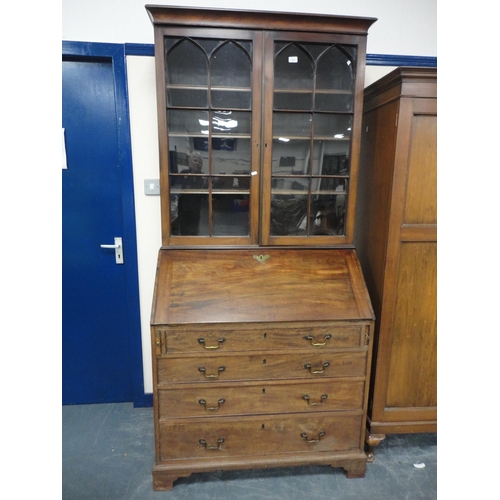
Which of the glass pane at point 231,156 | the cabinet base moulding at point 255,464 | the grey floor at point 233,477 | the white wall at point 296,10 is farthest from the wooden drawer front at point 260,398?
the white wall at point 296,10

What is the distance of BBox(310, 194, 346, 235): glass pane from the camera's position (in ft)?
5.32

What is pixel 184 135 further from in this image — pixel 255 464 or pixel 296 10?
pixel 255 464

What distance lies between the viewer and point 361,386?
1535 mm

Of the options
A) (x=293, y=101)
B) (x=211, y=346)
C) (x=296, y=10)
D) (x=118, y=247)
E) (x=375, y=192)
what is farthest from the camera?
(x=118, y=247)

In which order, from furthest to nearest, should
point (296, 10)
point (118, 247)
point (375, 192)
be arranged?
1. point (118, 247)
2. point (296, 10)
3. point (375, 192)

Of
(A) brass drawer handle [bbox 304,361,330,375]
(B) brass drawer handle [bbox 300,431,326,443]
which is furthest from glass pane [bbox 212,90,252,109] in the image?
(B) brass drawer handle [bbox 300,431,326,443]

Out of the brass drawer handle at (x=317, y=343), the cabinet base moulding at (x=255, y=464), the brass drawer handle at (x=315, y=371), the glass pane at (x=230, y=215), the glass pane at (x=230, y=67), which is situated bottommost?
the cabinet base moulding at (x=255, y=464)

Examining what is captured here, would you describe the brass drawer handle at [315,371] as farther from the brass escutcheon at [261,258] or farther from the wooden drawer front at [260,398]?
the brass escutcheon at [261,258]

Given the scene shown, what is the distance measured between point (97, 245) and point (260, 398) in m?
1.27

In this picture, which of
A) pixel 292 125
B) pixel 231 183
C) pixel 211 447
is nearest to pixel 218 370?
pixel 211 447

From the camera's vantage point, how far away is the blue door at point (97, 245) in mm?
1794

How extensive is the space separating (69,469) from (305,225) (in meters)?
1.70

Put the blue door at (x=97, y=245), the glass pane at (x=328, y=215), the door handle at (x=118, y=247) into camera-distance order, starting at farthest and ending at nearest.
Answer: the door handle at (x=118, y=247)
the blue door at (x=97, y=245)
the glass pane at (x=328, y=215)

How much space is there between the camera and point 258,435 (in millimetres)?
1535
